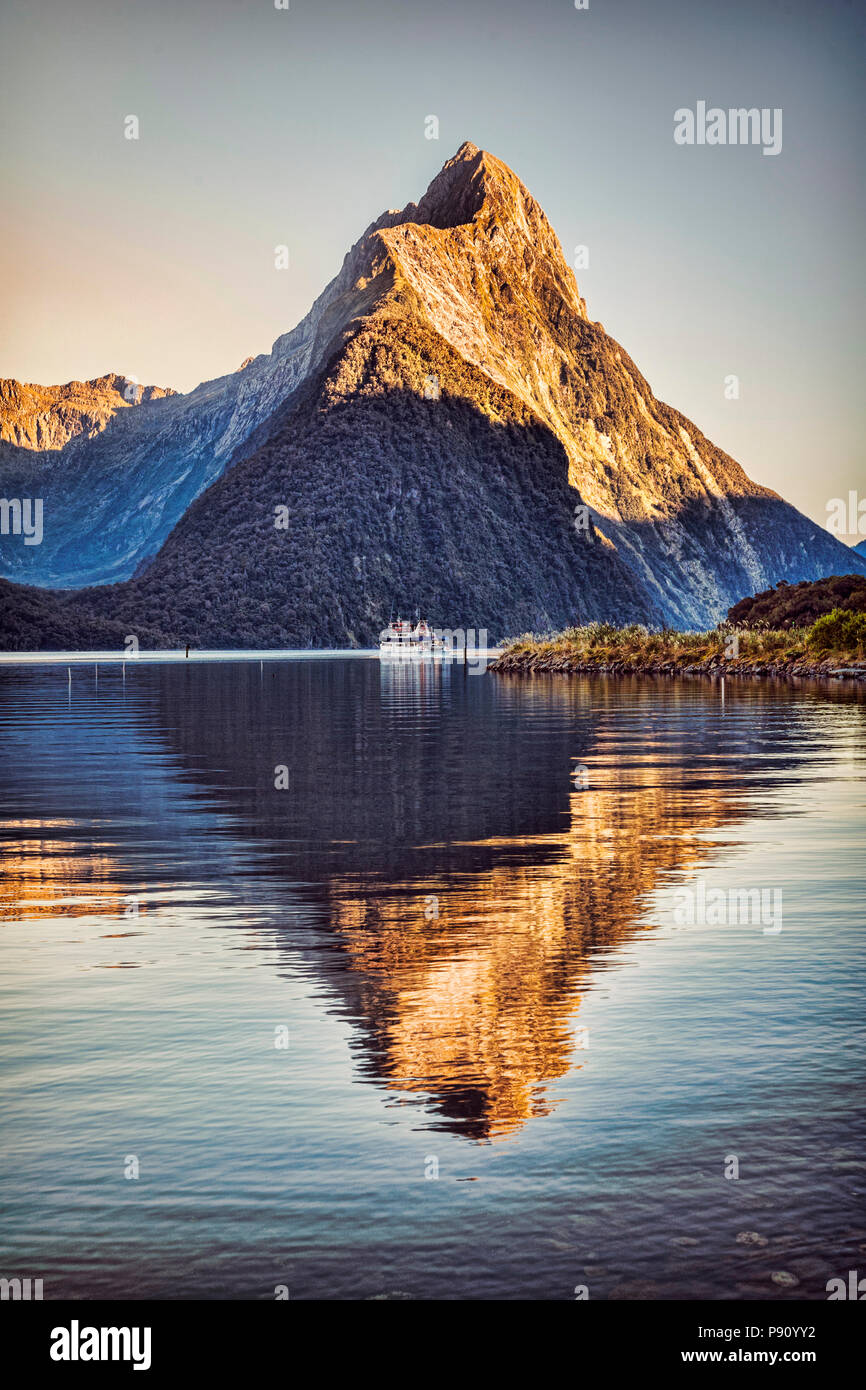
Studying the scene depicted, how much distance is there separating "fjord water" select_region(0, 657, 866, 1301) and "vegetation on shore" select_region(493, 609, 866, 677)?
170ft

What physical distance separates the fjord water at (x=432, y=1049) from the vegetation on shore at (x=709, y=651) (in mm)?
51723

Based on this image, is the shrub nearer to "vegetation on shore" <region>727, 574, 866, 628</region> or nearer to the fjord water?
"vegetation on shore" <region>727, 574, 866, 628</region>

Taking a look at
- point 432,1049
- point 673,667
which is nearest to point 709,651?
point 673,667

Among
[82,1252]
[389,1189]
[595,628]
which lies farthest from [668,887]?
[595,628]

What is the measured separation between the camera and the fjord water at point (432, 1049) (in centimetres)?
674

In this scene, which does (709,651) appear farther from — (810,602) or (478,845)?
(478,845)

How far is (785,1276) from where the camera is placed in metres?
6.42

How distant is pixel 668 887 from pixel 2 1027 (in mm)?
7720

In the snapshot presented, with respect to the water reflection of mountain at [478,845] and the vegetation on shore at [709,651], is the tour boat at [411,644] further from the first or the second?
the water reflection of mountain at [478,845]

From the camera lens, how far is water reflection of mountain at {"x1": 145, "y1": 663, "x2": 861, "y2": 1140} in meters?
10.0

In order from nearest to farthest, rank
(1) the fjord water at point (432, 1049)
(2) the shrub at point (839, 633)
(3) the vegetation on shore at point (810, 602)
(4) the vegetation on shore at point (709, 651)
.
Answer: (1) the fjord water at point (432, 1049) → (2) the shrub at point (839, 633) → (4) the vegetation on shore at point (709, 651) → (3) the vegetation on shore at point (810, 602)

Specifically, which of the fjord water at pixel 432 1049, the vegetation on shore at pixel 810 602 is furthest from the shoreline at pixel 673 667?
the fjord water at pixel 432 1049

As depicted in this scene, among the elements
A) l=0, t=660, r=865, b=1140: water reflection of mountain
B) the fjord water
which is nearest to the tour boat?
l=0, t=660, r=865, b=1140: water reflection of mountain

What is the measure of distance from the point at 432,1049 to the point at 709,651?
7389 centimetres
